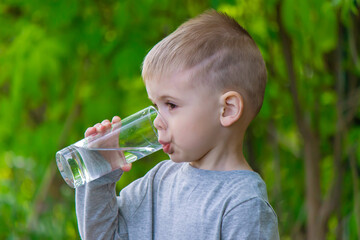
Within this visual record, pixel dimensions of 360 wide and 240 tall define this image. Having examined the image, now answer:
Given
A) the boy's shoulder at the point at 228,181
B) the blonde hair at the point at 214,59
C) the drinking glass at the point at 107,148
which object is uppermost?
the blonde hair at the point at 214,59

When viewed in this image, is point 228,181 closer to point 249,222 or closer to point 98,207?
point 249,222

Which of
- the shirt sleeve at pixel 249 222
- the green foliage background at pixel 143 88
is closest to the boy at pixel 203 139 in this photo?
the shirt sleeve at pixel 249 222

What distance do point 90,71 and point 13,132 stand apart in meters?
0.61

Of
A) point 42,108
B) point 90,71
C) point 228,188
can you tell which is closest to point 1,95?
point 42,108

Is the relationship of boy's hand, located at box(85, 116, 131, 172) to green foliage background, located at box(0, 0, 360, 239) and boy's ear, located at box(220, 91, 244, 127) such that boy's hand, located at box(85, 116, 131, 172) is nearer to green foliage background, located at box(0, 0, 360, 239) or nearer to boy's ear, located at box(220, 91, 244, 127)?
boy's ear, located at box(220, 91, 244, 127)

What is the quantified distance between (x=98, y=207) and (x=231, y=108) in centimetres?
39

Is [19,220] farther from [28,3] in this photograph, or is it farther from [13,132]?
[28,3]

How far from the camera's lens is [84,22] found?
270cm

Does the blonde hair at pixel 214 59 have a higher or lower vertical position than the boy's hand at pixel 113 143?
higher

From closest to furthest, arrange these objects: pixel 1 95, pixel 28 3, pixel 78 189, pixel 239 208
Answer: pixel 239 208, pixel 78 189, pixel 28 3, pixel 1 95

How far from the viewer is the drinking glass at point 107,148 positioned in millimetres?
1331

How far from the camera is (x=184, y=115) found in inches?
50.6

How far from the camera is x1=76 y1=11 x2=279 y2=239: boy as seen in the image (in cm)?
126

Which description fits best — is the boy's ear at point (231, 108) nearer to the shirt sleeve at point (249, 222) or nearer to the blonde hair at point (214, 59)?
the blonde hair at point (214, 59)
